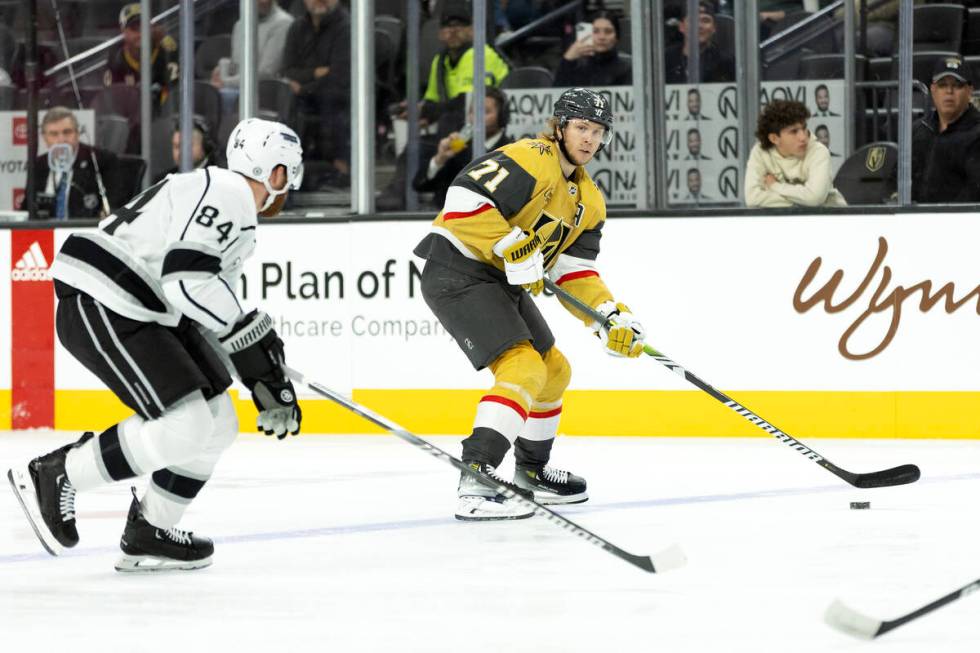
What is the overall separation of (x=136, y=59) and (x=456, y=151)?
1.58 meters

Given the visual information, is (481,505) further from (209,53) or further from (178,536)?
(209,53)

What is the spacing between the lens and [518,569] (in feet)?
12.2

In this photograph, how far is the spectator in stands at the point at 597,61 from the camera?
7086mm

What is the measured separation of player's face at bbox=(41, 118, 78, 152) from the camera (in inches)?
301

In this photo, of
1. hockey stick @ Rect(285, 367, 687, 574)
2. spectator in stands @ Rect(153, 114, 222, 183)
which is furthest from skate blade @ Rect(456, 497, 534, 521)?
spectator in stands @ Rect(153, 114, 222, 183)

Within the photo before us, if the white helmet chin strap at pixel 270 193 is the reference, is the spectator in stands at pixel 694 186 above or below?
above

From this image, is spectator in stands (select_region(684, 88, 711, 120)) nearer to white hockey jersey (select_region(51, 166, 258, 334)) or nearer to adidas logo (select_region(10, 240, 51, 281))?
adidas logo (select_region(10, 240, 51, 281))

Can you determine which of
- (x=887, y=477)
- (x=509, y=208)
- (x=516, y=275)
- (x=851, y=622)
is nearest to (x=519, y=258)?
(x=516, y=275)

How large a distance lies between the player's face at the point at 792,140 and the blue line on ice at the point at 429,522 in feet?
5.94

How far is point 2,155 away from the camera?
303 inches

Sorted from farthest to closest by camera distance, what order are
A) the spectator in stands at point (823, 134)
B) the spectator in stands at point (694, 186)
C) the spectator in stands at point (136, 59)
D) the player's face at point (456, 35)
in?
the spectator in stands at point (136, 59), the player's face at point (456, 35), the spectator in stands at point (694, 186), the spectator in stands at point (823, 134)

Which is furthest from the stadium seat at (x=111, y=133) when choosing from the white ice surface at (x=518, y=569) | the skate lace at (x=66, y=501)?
the skate lace at (x=66, y=501)

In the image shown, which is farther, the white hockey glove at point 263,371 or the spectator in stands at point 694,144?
the spectator in stands at point 694,144

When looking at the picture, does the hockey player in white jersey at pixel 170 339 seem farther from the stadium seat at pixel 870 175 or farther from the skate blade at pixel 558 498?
the stadium seat at pixel 870 175
